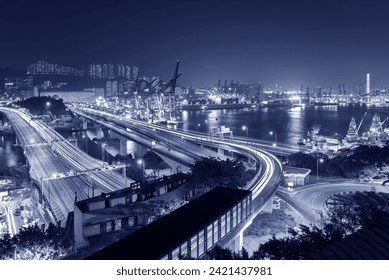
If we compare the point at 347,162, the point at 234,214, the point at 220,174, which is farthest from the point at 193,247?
the point at 347,162

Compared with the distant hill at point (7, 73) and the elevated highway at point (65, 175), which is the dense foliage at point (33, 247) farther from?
the distant hill at point (7, 73)

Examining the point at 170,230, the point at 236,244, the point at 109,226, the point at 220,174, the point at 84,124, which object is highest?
the point at 84,124

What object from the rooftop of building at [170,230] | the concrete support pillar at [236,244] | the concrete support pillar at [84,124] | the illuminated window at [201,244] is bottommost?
the concrete support pillar at [236,244]

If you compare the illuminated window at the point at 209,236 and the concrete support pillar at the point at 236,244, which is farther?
the concrete support pillar at the point at 236,244

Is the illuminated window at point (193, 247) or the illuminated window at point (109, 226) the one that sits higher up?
the illuminated window at point (193, 247)

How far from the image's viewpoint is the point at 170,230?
87.9 inches

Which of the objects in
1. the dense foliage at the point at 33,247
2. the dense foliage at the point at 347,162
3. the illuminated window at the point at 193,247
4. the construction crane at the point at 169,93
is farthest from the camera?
the construction crane at the point at 169,93

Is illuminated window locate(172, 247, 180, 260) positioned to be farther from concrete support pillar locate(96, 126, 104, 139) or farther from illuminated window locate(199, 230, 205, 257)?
concrete support pillar locate(96, 126, 104, 139)

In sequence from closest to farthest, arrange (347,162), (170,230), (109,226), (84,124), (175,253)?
(175,253) → (170,230) → (109,226) → (347,162) → (84,124)

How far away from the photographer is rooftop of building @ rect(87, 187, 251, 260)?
1924 mm

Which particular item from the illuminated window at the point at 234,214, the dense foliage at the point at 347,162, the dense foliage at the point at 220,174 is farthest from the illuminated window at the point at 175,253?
the dense foliage at the point at 347,162

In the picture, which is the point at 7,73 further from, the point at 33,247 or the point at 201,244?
the point at 201,244

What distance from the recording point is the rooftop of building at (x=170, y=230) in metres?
1.92
